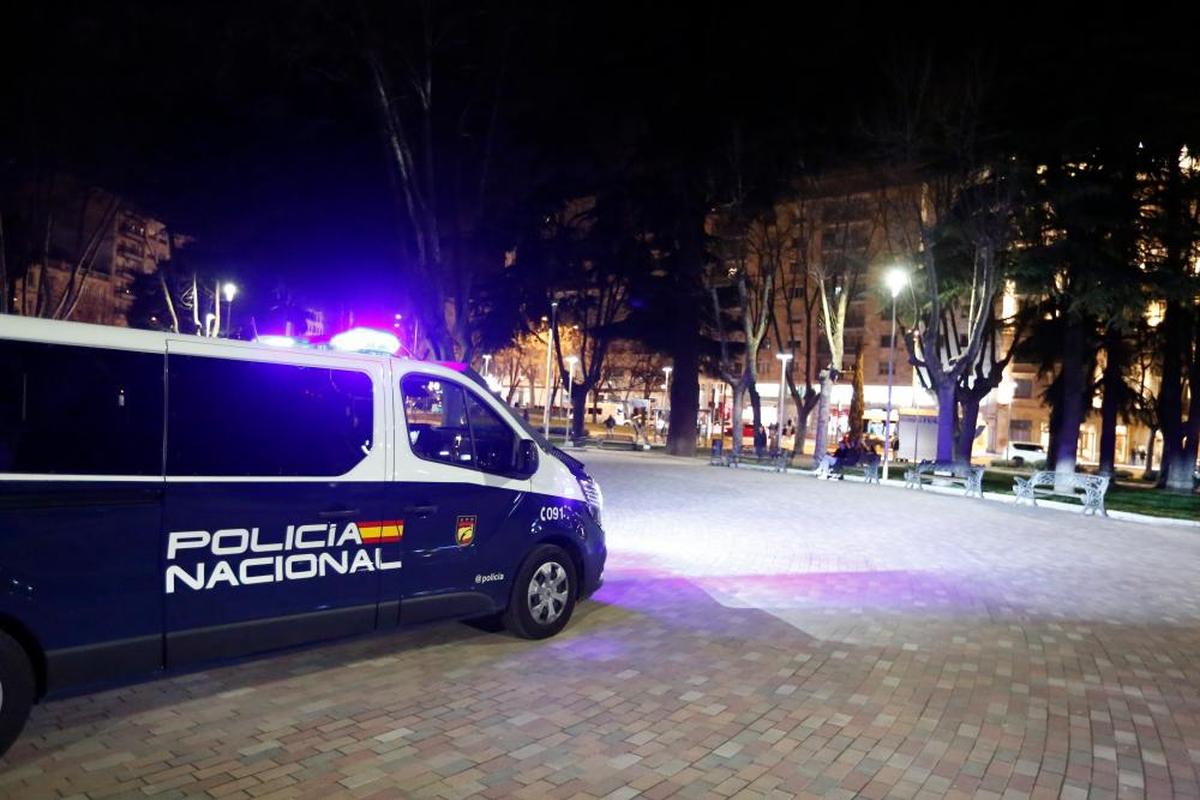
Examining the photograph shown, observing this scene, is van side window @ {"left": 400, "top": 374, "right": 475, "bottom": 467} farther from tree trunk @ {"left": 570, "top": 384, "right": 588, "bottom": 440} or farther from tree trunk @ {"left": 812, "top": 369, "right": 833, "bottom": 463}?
tree trunk @ {"left": 570, "top": 384, "right": 588, "bottom": 440}

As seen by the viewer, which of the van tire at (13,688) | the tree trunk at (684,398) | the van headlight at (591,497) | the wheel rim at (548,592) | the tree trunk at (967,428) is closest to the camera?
the van tire at (13,688)

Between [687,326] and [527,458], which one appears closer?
[527,458]

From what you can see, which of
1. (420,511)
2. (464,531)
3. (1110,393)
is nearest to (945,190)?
(1110,393)

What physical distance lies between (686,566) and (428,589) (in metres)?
4.57

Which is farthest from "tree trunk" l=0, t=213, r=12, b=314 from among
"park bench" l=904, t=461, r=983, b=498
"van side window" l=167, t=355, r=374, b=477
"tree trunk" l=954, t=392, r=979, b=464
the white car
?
the white car

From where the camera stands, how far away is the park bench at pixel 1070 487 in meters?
17.0

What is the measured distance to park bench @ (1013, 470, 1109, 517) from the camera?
1695 centimetres

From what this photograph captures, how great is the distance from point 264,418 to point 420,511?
3.97 ft

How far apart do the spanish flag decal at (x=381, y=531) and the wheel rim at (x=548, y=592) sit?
1.31m

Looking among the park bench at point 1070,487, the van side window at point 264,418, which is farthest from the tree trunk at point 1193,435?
the van side window at point 264,418

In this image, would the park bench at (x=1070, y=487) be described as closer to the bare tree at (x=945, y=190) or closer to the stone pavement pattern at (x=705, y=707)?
the bare tree at (x=945, y=190)

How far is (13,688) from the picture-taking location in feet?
12.5

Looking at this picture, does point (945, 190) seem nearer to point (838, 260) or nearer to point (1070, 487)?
point (838, 260)

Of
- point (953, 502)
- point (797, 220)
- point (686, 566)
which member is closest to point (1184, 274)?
point (953, 502)
